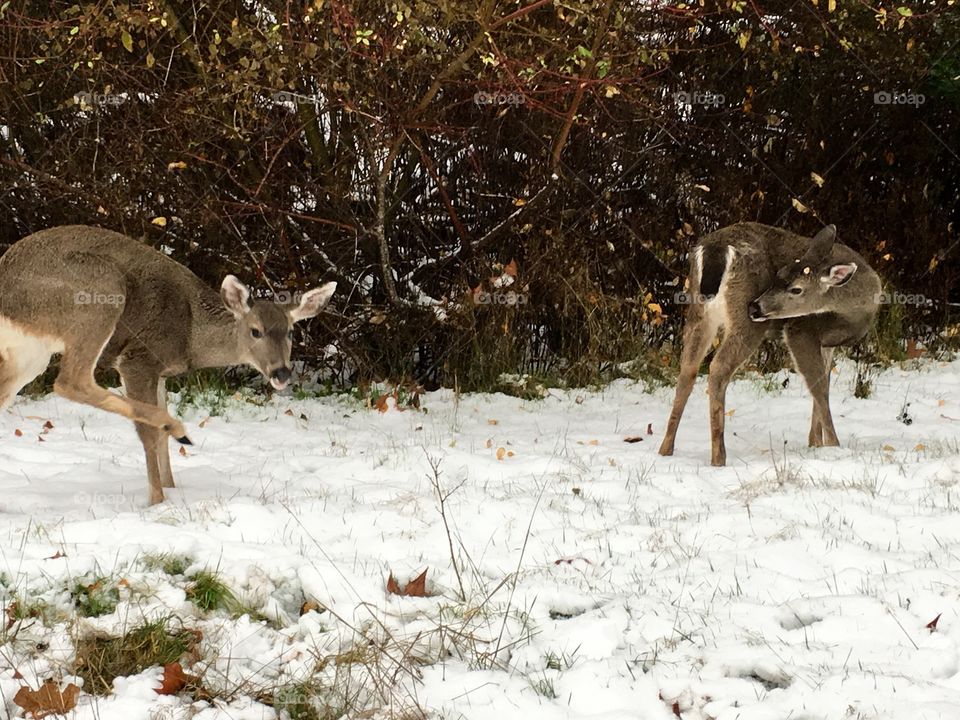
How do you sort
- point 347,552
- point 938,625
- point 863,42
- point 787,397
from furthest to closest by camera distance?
point 863,42
point 787,397
point 347,552
point 938,625

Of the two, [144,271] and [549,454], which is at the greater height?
[144,271]

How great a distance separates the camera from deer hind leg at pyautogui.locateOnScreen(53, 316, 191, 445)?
20.3ft

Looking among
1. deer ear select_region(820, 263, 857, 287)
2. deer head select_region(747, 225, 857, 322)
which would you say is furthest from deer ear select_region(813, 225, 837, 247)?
deer ear select_region(820, 263, 857, 287)

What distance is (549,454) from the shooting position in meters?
7.63

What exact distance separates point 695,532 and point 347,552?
1.59 metres

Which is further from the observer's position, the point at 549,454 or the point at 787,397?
the point at 787,397

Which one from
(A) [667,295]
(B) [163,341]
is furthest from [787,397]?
→ (B) [163,341]

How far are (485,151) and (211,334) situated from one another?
4626 millimetres

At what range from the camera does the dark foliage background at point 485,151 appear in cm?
916

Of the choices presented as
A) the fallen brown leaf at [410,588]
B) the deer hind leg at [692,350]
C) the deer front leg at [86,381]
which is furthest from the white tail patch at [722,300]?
the fallen brown leaf at [410,588]

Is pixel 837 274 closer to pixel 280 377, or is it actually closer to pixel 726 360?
pixel 726 360

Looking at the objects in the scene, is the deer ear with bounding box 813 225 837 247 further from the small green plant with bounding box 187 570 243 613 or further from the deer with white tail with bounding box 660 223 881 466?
the small green plant with bounding box 187 570 243 613

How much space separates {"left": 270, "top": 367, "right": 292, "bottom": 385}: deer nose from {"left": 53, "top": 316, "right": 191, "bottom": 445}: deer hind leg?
2.24ft

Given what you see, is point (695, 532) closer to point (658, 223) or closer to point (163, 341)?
point (163, 341)
